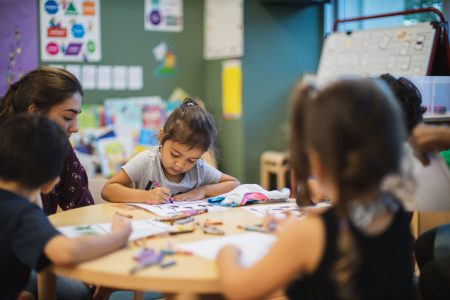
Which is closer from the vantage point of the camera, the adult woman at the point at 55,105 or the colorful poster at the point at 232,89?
the adult woman at the point at 55,105

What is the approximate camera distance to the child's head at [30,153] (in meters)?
1.30

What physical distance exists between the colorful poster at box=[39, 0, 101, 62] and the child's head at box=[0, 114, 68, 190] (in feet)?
9.05

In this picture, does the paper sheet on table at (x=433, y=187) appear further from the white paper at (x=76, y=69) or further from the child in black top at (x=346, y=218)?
the white paper at (x=76, y=69)

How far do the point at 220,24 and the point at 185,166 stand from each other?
7.90 feet

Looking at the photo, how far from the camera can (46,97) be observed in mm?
1871

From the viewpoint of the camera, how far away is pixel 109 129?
13.5 feet

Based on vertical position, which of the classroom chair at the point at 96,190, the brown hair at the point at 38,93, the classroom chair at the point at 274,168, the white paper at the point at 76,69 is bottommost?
the classroom chair at the point at 274,168

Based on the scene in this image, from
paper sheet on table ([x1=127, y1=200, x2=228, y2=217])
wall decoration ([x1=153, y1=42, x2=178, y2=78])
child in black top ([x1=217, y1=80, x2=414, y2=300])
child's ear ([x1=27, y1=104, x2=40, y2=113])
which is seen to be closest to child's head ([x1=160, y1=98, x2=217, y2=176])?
paper sheet on table ([x1=127, y1=200, x2=228, y2=217])

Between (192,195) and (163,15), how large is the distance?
2585 millimetres

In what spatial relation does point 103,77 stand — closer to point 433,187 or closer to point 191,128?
point 191,128

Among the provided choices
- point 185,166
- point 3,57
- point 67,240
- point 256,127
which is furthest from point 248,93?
point 67,240

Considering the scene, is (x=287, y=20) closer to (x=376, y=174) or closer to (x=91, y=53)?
(x=91, y=53)

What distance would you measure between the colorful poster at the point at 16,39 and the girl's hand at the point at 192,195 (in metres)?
2.25

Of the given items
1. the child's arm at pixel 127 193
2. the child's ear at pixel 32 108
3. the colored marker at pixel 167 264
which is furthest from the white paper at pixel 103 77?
the colored marker at pixel 167 264
